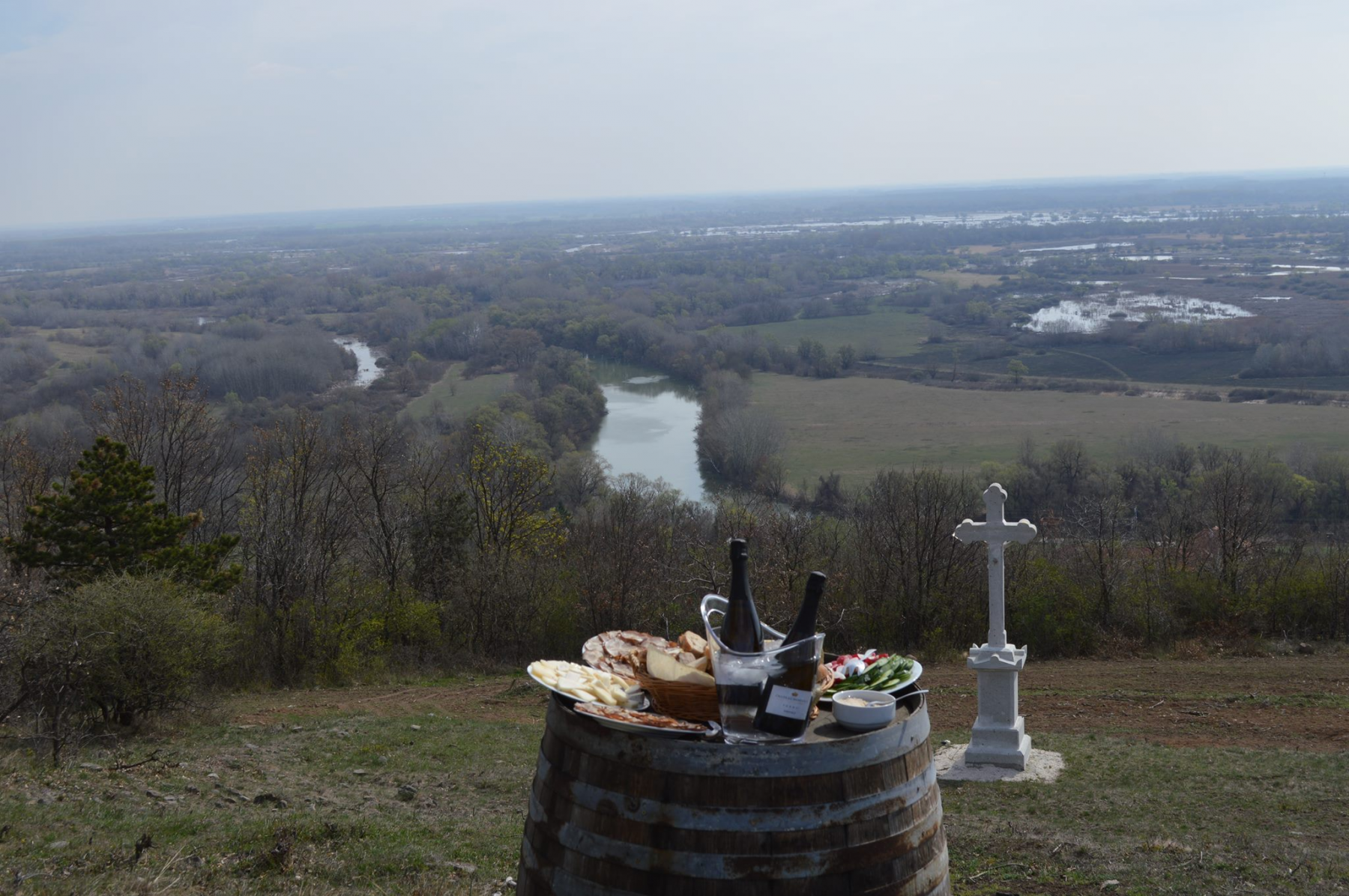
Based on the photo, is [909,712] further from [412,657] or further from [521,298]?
[521,298]

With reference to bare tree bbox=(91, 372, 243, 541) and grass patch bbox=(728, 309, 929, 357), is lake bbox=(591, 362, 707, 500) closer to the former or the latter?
grass patch bbox=(728, 309, 929, 357)

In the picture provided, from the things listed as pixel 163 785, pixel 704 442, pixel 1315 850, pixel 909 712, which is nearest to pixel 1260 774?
pixel 1315 850

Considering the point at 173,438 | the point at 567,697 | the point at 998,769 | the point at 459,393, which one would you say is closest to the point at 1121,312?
the point at 459,393

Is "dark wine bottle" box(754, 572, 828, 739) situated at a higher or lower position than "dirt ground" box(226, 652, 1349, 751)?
higher

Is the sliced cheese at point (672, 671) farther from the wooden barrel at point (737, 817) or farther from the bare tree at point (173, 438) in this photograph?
the bare tree at point (173, 438)

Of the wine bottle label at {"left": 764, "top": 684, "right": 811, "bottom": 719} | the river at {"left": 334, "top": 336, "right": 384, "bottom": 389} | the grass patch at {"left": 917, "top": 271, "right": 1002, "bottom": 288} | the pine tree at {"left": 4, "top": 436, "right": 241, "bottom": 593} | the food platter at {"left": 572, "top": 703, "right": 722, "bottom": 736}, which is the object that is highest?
the wine bottle label at {"left": 764, "top": 684, "right": 811, "bottom": 719}

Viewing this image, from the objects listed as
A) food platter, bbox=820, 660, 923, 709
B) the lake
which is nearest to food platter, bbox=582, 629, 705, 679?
food platter, bbox=820, 660, 923, 709
